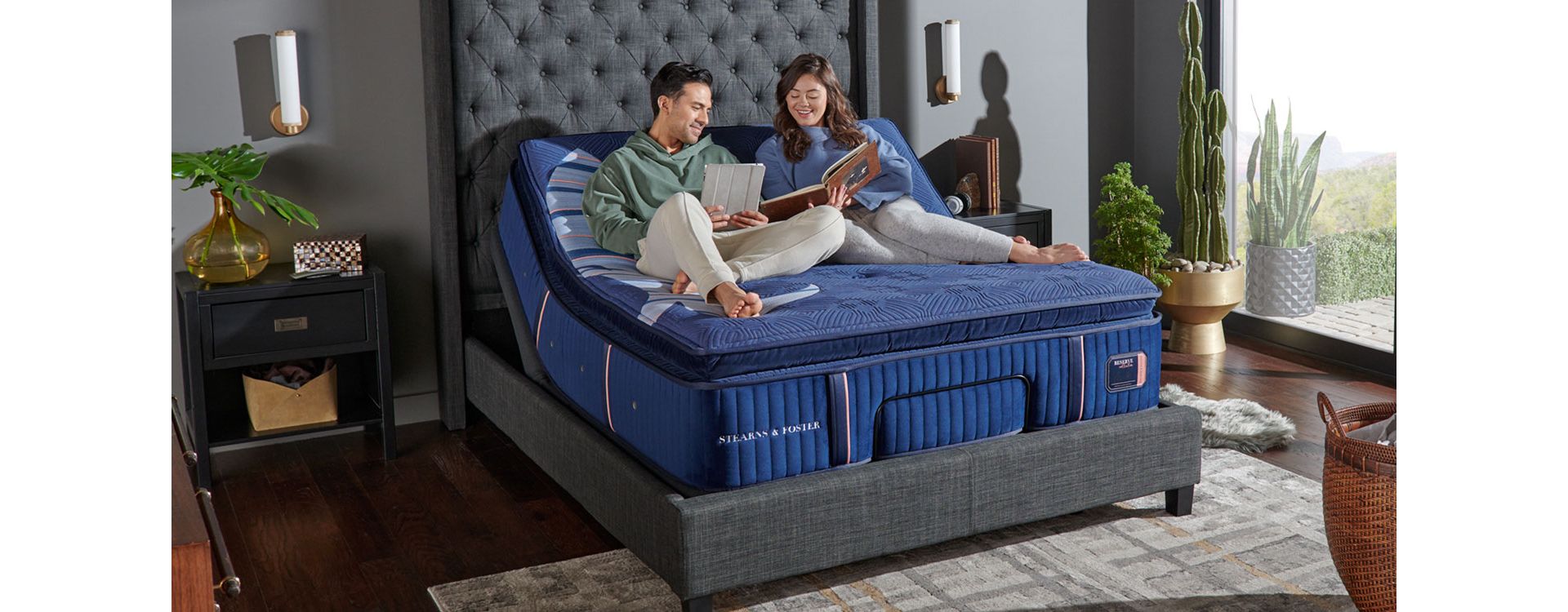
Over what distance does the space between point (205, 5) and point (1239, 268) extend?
3.47 meters

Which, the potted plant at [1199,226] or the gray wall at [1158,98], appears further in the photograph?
the gray wall at [1158,98]

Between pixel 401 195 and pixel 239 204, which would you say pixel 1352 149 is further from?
pixel 239 204

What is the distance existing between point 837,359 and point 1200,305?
2.34 m

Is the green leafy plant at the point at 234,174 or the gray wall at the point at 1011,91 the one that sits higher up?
the gray wall at the point at 1011,91

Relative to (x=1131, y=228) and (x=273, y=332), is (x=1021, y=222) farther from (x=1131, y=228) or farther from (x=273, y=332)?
(x=273, y=332)

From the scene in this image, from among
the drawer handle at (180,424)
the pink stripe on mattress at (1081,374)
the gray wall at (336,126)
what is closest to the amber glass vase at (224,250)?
the gray wall at (336,126)

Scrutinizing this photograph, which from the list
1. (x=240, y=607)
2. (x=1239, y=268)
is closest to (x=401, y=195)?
(x=240, y=607)

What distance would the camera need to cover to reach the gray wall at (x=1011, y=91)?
4.41m

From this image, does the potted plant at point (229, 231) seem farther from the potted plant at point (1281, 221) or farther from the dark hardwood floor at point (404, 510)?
the potted plant at point (1281, 221)

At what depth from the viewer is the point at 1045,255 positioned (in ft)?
10.2

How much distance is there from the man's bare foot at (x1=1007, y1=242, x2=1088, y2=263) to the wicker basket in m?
0.99

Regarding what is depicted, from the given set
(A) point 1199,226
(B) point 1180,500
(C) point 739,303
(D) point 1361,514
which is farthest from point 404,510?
(A) point 1199,226

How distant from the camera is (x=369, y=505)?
2994 mm

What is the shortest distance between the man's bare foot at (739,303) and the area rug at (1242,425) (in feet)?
4.47
